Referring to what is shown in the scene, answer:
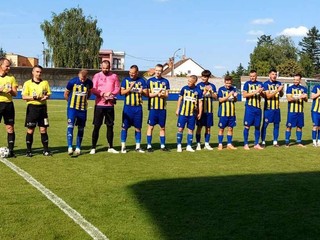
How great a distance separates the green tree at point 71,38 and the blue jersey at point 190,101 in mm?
62265

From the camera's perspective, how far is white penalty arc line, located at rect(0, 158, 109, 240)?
16.4 ft

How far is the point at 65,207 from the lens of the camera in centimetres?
595

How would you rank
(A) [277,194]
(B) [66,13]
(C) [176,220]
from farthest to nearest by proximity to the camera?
(B) [66,13] < (A) [277,194] < (C) [176,220]

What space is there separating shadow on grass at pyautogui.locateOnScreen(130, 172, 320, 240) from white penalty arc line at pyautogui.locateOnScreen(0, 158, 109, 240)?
2.44 ft

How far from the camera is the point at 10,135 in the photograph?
385 inches

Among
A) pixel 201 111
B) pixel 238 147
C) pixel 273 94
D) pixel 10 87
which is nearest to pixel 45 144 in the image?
pixel 10 87

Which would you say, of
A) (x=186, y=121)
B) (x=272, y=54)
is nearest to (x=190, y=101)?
(x=186, y=121)

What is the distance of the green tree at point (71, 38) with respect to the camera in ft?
232

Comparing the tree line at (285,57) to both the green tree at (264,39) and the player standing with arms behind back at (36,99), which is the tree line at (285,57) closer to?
the green tree at (264,39)

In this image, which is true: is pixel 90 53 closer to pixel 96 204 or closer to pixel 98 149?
pixel 98 149

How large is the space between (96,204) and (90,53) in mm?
67874

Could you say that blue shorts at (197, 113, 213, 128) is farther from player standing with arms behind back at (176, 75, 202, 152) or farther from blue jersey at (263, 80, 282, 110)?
blue jersey at (263, 80, 282, 110)

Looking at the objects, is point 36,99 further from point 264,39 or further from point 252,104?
point 264,39

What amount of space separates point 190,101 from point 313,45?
394ft
